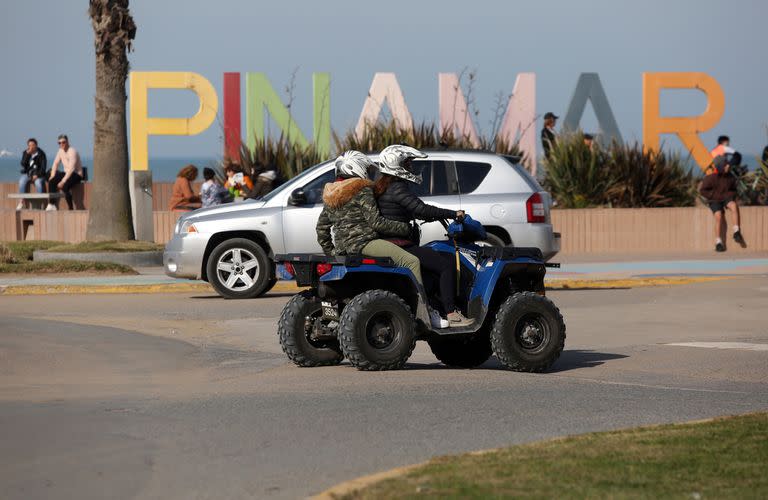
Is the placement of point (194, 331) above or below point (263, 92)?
below

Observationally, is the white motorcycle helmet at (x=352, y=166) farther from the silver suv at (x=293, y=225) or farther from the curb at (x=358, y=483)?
the silver suv at (x=293, y=225)

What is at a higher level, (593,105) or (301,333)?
(593,105)

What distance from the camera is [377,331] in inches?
418

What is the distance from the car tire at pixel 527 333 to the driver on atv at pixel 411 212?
0.30 meters

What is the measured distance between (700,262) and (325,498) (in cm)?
1779

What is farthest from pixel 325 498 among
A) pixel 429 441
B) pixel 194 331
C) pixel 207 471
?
pixel 194 331

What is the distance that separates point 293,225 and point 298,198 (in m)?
0.50

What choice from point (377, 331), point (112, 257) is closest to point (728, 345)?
point (377, 331)

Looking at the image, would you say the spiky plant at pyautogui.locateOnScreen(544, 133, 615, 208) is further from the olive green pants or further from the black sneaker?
the olive green pants

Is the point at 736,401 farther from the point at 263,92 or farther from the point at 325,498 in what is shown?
the point at 263,92

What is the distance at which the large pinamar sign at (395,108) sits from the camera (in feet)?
102

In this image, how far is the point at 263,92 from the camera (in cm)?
3150

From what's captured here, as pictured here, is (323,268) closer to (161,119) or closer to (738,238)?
(738,238)

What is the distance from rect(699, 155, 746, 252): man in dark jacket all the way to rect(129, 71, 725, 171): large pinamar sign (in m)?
5.10
